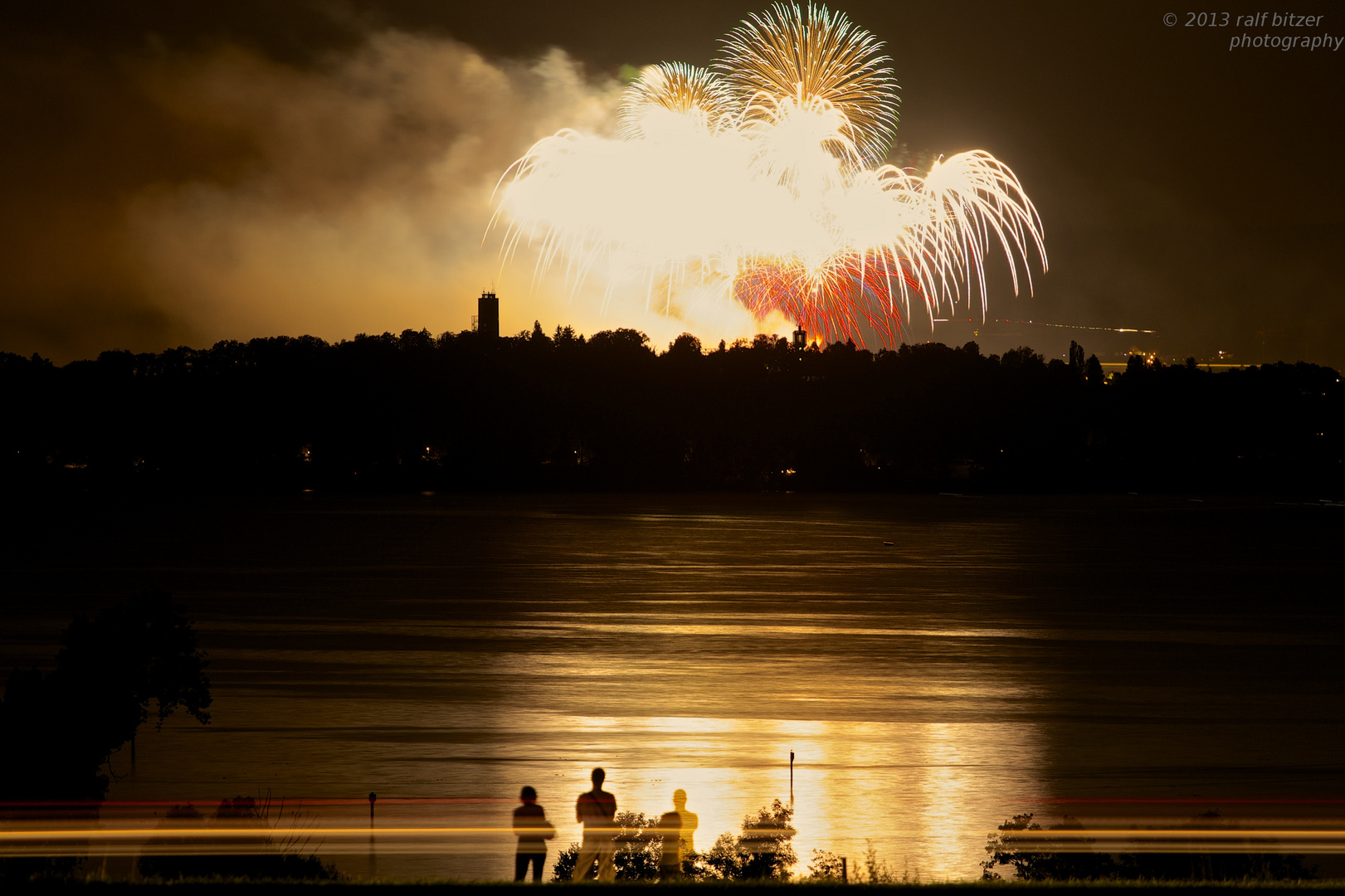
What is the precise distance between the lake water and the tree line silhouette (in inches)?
3948

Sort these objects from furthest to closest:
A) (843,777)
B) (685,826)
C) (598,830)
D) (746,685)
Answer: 1. (746,685)
2. (843,777)
3. (685,826)
4. (598,830)

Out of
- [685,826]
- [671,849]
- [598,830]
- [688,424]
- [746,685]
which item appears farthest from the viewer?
[688,424]

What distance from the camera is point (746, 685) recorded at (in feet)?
88.7

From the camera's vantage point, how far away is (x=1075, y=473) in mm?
166500

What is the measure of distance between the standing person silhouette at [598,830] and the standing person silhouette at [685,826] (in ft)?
2.54

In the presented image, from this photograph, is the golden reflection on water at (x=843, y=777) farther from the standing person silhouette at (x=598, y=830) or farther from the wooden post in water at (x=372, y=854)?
the wooden post in water at (x=372, y=854)

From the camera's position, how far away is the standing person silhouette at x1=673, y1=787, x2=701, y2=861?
15.2 metres

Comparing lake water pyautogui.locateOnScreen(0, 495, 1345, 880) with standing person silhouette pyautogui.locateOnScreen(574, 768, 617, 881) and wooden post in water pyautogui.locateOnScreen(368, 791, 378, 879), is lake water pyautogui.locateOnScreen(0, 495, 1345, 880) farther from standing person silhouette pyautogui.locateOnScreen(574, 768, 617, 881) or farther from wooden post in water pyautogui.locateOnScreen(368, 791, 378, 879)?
standing person silhouette pyautogui.locateOnScreen(574, 768, 617, 881)

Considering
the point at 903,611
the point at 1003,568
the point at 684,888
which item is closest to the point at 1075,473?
the point at 1003,568

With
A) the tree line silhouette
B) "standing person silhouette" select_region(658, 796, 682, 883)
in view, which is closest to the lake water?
"standing person silhouette" select_region(658, 796, 682, 883)

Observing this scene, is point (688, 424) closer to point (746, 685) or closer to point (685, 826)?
point (746, 685)

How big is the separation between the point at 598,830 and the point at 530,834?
72 cm

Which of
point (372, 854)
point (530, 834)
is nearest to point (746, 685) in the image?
point (372, 854)

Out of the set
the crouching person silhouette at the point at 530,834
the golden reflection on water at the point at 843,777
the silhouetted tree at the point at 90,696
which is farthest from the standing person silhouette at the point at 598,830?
the silhouetted tree at the point at 90,696
